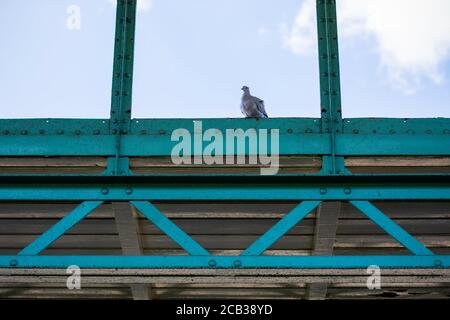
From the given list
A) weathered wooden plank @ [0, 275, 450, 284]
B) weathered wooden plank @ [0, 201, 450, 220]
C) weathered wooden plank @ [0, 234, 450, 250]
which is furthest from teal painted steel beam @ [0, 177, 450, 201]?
weathered wooden plank @ [0, 234, 450, 250]

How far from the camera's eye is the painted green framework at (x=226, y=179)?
557cm

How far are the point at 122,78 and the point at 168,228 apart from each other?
5.24ft

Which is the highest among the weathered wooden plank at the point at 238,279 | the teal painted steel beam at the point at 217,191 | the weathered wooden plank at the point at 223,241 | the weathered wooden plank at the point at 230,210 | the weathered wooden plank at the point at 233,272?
the weathered wooden plank at the point at 230,210

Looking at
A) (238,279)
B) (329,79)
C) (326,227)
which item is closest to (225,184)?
(238,279)

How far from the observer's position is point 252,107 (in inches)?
265

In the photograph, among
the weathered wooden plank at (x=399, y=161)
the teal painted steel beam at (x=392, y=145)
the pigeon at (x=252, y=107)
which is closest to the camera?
the teal painted steel beam at (x=392, y=145)

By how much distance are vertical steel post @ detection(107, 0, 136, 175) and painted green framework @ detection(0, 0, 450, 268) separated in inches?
0.4

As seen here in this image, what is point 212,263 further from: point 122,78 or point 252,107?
point 122,78

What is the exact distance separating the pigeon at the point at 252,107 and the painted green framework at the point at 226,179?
2.12ft

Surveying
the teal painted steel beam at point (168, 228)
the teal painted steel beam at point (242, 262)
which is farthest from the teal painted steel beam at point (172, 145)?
the teal painted steel beam at point (242, 262)

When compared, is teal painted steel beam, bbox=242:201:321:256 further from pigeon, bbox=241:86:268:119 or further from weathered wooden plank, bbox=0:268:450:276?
pigeon, bbox=241:86:268:119

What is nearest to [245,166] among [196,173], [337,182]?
[196,173]

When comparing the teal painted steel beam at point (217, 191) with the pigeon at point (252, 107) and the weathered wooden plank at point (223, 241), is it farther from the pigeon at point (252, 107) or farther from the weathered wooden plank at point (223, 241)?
the weathered wooden plank at point (223, 241)
